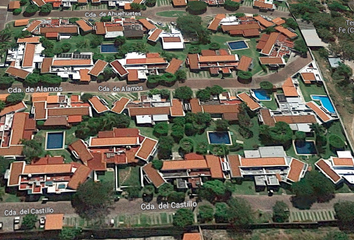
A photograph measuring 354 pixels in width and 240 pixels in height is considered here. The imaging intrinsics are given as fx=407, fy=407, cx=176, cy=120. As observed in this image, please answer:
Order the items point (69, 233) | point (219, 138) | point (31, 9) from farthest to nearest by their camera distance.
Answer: point (31, 9)
point (219, 138)
point (69, 233)

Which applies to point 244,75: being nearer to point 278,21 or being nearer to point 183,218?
point 278,21

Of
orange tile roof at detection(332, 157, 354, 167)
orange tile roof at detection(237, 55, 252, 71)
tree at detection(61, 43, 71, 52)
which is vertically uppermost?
tree at detection(61, 43, 71, 52)

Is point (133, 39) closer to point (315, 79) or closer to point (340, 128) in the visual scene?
point (315, 79)

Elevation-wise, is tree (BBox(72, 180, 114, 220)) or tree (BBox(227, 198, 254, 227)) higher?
tree (BBox(72, 180, 114, 220))

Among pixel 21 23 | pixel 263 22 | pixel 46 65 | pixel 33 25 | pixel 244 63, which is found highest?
pixel 21 23

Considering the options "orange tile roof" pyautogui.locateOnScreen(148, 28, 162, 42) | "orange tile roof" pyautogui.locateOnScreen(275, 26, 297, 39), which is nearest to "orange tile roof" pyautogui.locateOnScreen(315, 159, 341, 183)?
"orange tile roof" pyautogui.locateOnScreen(275, 26, 297, 39)

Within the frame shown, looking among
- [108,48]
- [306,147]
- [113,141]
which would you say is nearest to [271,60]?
[306,147]

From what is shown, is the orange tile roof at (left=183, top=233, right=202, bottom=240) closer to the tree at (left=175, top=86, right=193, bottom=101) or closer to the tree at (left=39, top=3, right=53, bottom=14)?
the tree at (left=175, top=86, right=193, bottom=101)
